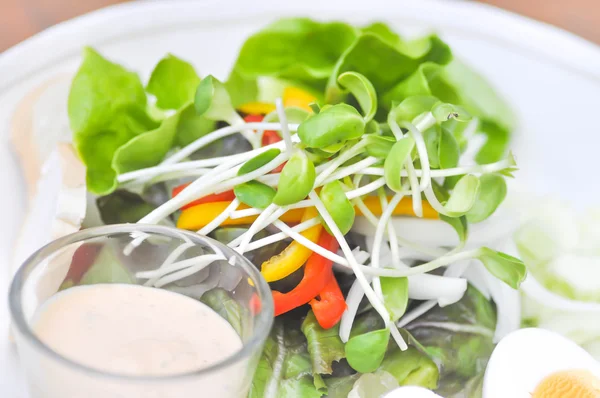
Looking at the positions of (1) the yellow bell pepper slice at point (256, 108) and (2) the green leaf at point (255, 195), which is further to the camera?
(1) the yellow bell pepper slice at point (256, 108)

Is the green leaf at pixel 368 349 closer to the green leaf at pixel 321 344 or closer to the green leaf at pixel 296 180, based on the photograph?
the green leaf at pixel 321 344

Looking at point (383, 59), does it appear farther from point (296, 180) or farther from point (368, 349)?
point (368, 349)

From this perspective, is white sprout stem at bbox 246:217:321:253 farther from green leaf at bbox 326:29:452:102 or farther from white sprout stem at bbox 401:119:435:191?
green leaf at bbox 326:29:452:102

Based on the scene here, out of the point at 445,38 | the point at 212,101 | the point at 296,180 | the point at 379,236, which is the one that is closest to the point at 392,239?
the point at 379,236

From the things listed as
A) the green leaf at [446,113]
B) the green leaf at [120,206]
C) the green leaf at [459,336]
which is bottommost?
the green leaf at [459,336]

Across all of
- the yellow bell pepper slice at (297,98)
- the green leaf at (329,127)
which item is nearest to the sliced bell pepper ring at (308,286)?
the green leaf at (329,127)

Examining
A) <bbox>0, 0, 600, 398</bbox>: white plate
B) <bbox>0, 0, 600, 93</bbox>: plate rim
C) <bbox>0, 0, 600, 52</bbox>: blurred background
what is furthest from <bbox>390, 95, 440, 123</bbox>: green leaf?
<bbox>0, 0, 600, 52</bbox>: blurred background
